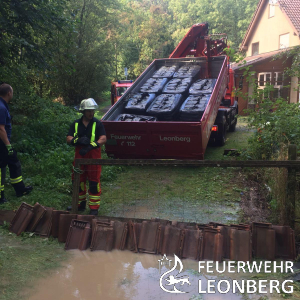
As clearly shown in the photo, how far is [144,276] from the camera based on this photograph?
3.48 m

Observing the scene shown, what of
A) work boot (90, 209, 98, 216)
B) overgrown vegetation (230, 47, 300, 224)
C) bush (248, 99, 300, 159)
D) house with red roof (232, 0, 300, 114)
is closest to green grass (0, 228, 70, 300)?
work boot (90, 209, 98, 216)

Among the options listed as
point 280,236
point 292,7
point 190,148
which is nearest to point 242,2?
point 292,7

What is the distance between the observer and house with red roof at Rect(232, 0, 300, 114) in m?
20.5

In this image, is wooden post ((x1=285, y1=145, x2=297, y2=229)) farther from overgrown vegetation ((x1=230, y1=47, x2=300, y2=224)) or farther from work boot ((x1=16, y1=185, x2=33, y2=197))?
work boot ((x1=16, y1=185, x2=33, y2=197))

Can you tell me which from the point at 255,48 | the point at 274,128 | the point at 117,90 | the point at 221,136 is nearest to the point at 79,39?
the point at 117,90

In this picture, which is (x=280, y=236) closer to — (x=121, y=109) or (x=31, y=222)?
(x=31, y=222)

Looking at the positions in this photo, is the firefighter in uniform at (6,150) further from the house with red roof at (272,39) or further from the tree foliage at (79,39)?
the house with red roof at (272,39)

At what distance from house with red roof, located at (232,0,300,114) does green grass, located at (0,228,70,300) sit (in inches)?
673

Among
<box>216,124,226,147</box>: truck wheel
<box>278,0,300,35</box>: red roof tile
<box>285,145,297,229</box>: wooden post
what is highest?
<box>278,0,300,35</box>: red roof tile

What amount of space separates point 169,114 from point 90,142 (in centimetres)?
346

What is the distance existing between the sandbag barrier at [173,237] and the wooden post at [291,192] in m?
0.23

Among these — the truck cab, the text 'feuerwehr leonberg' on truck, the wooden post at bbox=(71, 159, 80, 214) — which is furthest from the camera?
the truck cab

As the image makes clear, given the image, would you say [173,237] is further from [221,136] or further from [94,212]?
[221,136]

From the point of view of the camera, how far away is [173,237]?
3.94m
